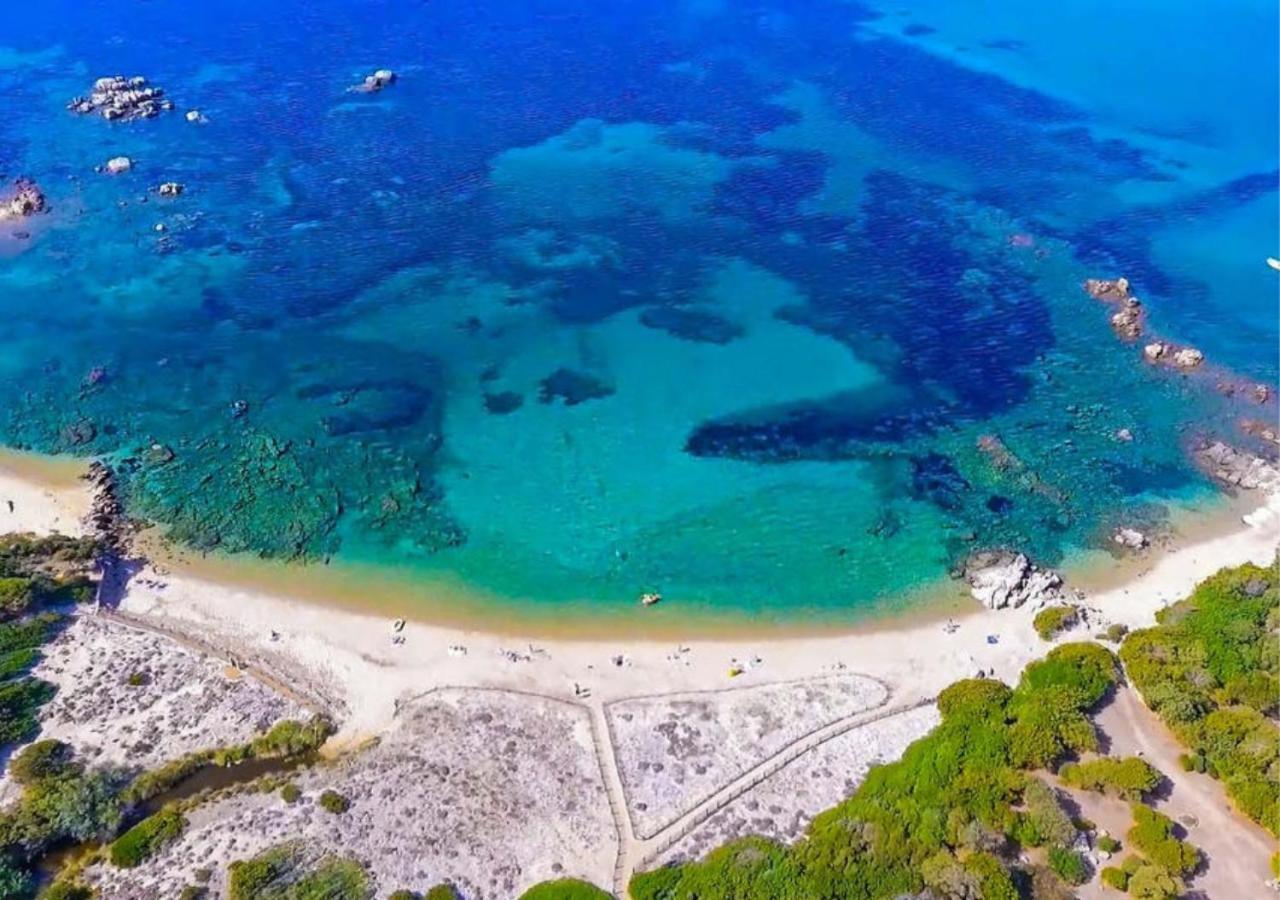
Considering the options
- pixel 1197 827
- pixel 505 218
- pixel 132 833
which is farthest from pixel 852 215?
pixel 132 833

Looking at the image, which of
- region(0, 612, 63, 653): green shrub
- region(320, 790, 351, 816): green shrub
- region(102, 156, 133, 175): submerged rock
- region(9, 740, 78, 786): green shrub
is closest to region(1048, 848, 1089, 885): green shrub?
region(320, 790, 351, 816): green shrub

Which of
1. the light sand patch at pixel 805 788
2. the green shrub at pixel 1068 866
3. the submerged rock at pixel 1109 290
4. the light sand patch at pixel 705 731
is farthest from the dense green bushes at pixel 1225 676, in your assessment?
the submerged rock at pixel 1109 290

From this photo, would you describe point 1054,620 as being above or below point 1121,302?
A: below

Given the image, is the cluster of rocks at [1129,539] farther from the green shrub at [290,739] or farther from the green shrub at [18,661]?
the green shrub at [18,661]

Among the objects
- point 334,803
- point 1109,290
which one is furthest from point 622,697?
point 1109,290

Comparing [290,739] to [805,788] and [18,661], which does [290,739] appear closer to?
[18,661]

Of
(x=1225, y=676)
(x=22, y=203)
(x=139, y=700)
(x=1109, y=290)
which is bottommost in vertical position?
(x=139, y=700)
